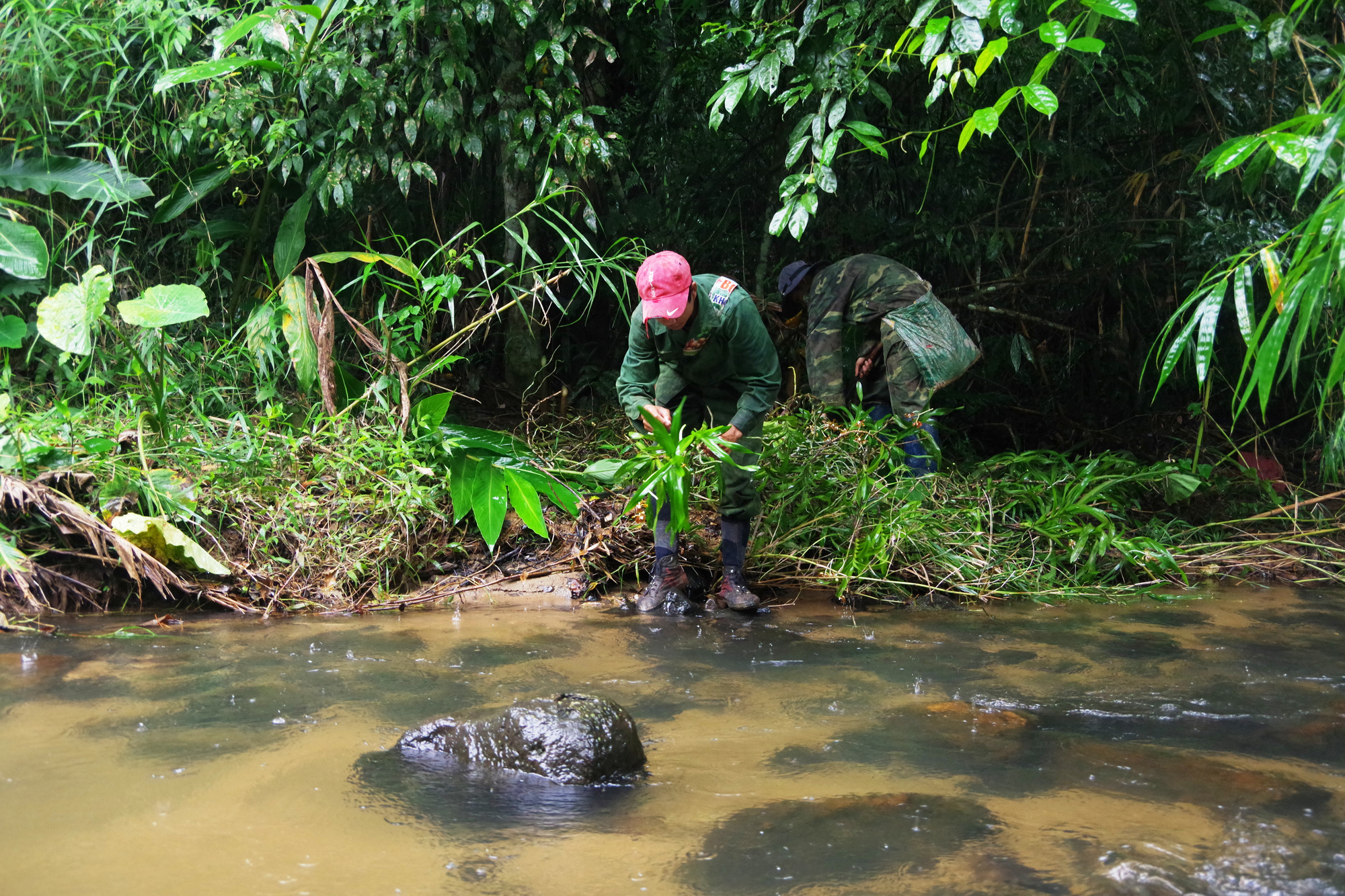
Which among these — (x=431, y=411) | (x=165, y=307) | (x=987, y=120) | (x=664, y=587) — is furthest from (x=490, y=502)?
(x=987, y=120)

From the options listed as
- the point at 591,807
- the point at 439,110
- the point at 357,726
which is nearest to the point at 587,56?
the point at 439,110

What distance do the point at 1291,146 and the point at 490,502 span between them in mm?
Answer: 3364

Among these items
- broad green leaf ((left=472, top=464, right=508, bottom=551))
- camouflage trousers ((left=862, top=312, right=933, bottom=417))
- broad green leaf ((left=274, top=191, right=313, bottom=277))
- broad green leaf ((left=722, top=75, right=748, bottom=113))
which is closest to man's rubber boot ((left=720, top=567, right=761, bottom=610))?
broad green leaf ((left=472, top=464, right=508, bottom=551))

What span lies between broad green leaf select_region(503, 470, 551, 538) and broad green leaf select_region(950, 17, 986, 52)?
8.52ft

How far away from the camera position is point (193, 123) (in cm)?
532

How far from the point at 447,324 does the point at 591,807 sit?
13.6 feet

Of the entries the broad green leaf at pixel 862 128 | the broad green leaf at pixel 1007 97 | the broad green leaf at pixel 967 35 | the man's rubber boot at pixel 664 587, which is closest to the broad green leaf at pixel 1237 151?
the broad green leaf at pixel 1007 97

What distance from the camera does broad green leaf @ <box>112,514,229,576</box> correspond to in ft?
13.3

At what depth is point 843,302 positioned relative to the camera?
17.6 ft

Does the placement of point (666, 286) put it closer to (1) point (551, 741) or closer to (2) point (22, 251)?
(1) point (551, 741)

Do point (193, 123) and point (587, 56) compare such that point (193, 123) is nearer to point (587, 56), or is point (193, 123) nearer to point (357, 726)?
point (587, 56)

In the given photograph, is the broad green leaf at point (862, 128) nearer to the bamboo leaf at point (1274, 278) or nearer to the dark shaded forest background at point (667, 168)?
the dark shaded forest background at point (667, 168)

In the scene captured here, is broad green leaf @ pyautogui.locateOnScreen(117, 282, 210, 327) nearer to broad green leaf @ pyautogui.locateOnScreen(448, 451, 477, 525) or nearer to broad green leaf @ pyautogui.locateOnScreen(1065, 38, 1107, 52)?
broad green leaf @ pyautogui.locateOnScreen(448, 451, 477, 525)

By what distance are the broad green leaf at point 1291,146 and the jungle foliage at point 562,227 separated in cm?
112
